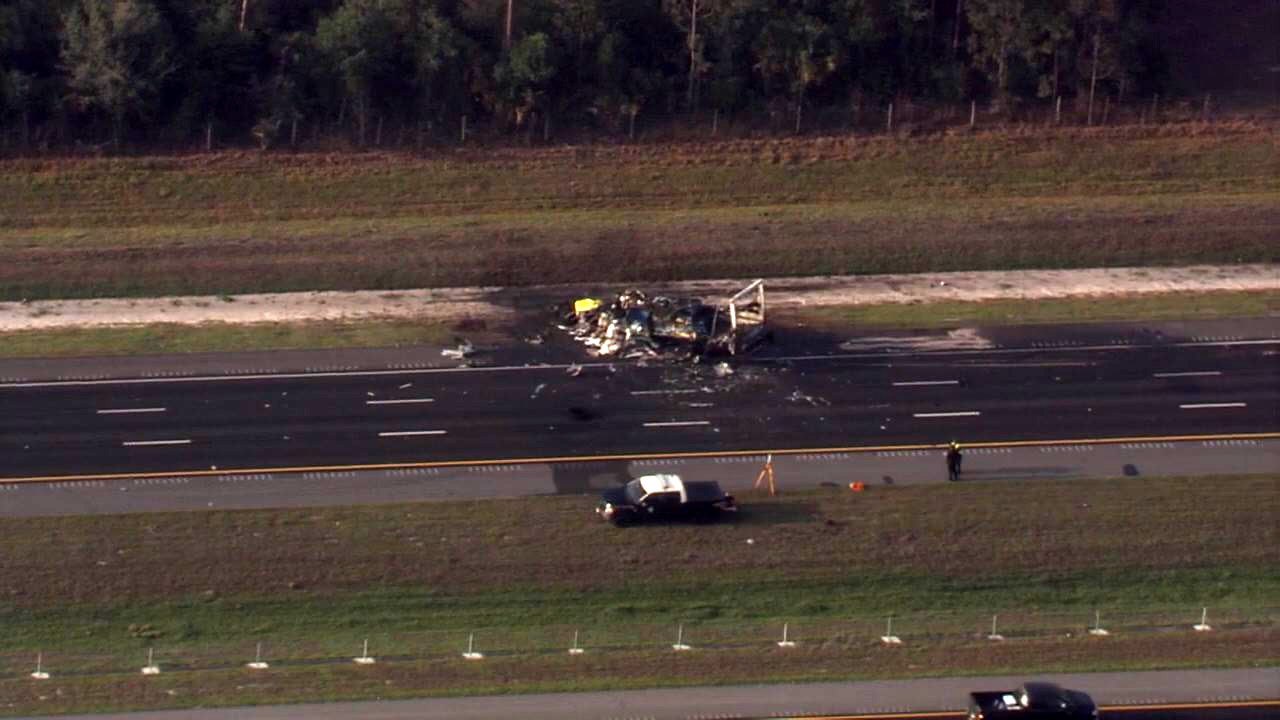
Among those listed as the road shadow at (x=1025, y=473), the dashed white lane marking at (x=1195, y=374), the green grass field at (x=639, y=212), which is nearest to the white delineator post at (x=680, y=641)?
the road shadow at (x=1025, y=473)

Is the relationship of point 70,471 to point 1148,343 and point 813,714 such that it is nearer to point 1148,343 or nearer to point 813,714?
point 813,714

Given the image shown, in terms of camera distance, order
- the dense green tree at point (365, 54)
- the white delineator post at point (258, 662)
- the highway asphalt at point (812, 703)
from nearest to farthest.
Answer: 1. the highway asphalt at point (812, 703)
2. the white delineator post at point (258, 662)
3. the dense green tree at point (365, 54)

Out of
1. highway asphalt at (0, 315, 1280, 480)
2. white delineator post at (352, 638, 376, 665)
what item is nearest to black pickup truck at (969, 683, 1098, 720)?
white delineator post at (352, 638, 376, 665)

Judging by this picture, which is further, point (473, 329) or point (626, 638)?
point (473, 329)

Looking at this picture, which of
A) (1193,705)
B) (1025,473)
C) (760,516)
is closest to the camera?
(1193,705)

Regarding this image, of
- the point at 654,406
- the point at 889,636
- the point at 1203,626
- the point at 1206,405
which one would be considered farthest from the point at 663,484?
the point at 1206,405

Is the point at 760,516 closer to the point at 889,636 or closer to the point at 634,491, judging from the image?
the point at 634,491

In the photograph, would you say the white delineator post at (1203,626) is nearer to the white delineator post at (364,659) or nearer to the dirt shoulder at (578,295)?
the white delineator post at (364,659)
